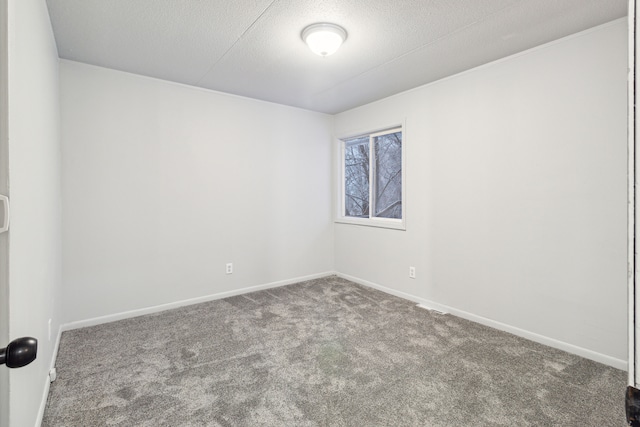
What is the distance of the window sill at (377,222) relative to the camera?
3789mm

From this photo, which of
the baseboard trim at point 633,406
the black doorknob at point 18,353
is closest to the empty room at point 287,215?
the black doorknob at point 18,353

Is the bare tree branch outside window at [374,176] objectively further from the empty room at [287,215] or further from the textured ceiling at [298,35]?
the textured ceiling at [298,35]

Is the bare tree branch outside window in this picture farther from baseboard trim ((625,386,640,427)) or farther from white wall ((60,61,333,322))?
baseboard trim ((625,386,640,427))

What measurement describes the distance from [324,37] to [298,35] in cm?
23

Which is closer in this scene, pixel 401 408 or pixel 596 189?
pixel 401 408

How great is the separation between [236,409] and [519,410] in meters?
1.60

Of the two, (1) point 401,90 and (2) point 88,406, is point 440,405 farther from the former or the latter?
(1) point 401,90

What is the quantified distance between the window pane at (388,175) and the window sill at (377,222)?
4.2 inches

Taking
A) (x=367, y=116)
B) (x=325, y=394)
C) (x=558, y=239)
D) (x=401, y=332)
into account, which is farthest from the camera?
(x=367, y=116)

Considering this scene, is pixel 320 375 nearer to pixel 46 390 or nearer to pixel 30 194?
pixel 46 390

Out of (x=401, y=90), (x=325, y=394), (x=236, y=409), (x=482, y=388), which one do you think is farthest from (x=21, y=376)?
(x=401, y=90)

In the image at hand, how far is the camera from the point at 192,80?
129 inches

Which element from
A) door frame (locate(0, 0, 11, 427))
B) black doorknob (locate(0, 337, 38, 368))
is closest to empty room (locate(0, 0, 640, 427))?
door frame (locate(0, 0, 11, 427))

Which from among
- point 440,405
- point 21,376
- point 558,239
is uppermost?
point 558,239
